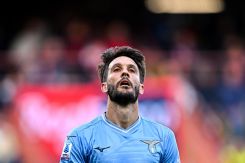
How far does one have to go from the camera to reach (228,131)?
1442 cm

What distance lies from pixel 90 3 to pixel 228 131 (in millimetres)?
5248

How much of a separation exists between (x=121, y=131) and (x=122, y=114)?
0.14 metres

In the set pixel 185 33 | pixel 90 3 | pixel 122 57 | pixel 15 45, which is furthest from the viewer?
pixel 90 3

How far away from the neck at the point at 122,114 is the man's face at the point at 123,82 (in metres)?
0.05

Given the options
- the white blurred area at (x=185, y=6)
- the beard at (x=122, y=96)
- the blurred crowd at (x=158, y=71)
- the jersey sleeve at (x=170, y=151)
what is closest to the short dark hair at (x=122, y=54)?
the beard at (x=122, y=96)

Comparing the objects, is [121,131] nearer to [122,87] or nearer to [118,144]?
[118,144]

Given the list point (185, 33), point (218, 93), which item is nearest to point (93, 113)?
point (218, 93)

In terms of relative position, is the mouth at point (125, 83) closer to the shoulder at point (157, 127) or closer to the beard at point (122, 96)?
the beard at point (122, 96)

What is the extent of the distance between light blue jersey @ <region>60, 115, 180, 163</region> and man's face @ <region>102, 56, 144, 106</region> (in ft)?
0.81

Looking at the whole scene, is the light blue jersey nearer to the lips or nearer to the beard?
the beard

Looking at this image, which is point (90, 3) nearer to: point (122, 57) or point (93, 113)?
point (93, 113)

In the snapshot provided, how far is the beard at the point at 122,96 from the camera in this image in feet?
22.9

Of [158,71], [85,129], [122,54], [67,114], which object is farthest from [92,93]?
[85,129]

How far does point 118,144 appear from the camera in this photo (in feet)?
22.8
